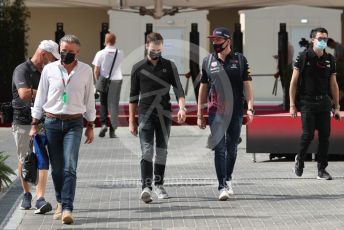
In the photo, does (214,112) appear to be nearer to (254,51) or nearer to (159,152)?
(159,152)

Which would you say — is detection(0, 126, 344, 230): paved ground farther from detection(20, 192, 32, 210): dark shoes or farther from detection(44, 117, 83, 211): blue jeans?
detection(44, 117, 83, 211): blue jeans

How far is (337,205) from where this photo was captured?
11.1 metres

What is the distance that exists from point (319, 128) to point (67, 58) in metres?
4.05

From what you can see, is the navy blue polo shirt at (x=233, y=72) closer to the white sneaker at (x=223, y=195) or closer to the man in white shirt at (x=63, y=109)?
the white sneaker at (x=223, y=195)

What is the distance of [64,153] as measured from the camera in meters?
10.4

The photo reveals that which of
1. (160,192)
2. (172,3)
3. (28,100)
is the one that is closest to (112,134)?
(172,3)

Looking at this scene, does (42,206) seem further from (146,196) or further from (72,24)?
(72,24)

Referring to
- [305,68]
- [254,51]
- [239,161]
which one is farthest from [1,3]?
[305,68]

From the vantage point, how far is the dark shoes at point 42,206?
427 inches

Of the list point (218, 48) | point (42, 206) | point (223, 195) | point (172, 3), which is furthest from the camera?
point (172, 3)

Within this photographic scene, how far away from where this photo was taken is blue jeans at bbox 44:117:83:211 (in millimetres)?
10273

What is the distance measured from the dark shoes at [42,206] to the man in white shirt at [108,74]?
9.25m

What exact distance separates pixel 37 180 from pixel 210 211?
1714 mm

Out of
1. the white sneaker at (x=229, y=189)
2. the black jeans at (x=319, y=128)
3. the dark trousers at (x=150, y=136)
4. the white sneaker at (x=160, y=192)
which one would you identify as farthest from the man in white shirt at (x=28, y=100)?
the black jeans at (x=319, y=128)
